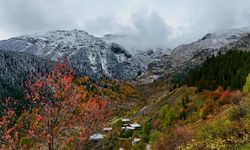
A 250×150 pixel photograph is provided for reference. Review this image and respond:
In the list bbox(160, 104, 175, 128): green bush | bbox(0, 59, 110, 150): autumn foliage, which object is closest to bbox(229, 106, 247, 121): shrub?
bbox(0, 59, 110, 150): autumn foliage

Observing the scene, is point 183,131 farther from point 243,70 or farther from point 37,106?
point 243,70

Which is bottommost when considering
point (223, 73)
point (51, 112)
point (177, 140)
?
point (177, 140)

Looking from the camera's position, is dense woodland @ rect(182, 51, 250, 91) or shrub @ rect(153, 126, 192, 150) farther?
dense woodland @ rect(182, 51, 250, 91)

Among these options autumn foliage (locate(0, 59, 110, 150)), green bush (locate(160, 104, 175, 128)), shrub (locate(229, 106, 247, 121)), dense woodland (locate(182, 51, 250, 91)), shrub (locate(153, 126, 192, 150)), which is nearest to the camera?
autumn foliage (locate(0, 59, 110, 150))

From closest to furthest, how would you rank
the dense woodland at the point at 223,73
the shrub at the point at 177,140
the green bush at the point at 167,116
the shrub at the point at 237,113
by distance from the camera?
the shrub at the point at 177,140, the shrub at the point at 237,113, the green bush at the point at 167,116, the dense woodland at the point at 223,73

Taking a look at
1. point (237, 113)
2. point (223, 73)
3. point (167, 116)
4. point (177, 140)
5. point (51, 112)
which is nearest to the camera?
point (51, 112)

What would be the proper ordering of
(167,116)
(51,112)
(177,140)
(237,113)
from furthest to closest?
(167,116)
(237,113)
(177,140)
(51,112)

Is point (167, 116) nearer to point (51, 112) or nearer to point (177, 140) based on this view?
point (177, 140)

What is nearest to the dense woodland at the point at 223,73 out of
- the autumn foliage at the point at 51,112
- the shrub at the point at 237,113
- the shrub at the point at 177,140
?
the shrub at the point at 237,113

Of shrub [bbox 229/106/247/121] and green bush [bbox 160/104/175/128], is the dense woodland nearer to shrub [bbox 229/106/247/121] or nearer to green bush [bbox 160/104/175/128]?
green bush [bbox 160/104/175/128]

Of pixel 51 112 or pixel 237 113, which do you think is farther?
pixel 237 113

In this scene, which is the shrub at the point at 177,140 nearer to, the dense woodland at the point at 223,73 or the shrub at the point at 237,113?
the shrub at the point at 237,113

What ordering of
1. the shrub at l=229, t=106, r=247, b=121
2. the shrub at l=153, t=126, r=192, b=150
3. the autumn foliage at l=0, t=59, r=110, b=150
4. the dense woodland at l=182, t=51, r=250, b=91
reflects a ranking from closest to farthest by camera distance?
the autumn foliage at l=0, t=59, r=110, b=150
the shrub at l=153, t=126, r=192, b=150
the shrub at l=229, t=106, r=247, b=121
the dense woodland at l=182, t=51, r=250, b=91

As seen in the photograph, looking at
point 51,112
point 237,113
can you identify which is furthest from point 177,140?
point 51,112
